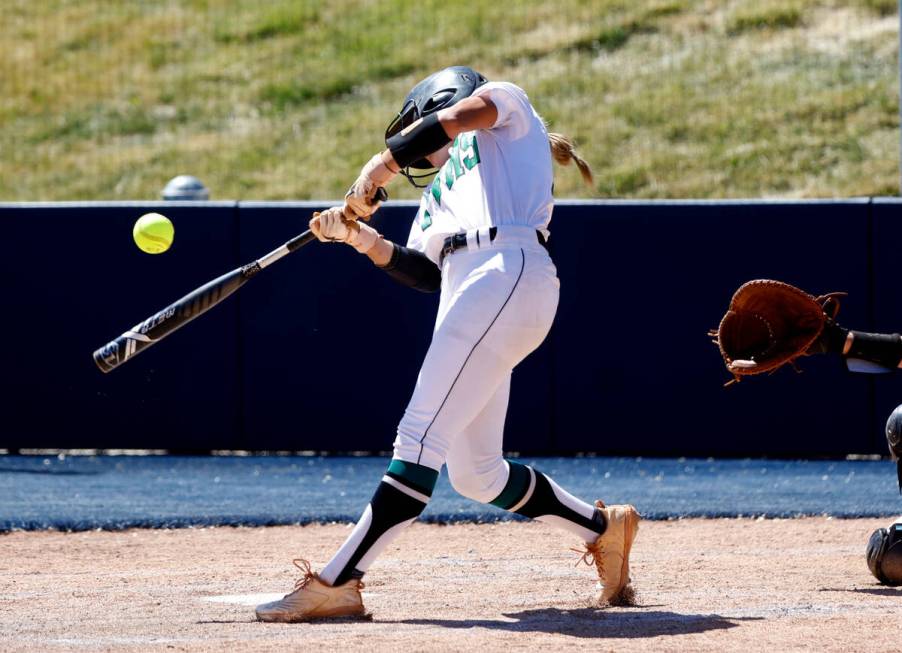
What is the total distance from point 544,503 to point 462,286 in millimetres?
810

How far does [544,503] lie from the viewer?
183 inches

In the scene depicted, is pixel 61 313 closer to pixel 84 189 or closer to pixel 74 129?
pixel 84 189

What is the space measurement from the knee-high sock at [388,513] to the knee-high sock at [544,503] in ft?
1.31

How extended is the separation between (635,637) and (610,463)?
13.9 feet

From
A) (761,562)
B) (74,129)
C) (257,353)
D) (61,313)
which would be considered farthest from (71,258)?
(74,129)

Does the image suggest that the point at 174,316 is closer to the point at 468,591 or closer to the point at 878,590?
the point at 468,591

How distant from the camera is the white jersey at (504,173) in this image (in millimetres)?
4332

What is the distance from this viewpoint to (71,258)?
339 inches

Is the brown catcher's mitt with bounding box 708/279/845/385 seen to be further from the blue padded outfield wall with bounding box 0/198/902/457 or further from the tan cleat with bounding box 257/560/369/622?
the blue padded outfield wall with bounding box 0/198/902/457

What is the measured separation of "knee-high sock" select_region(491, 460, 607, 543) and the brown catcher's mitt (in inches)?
27.3

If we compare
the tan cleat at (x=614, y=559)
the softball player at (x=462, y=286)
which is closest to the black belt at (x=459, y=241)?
the softball player at (x=462, y=286)

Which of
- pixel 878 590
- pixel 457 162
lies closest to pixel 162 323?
pixel 457 162

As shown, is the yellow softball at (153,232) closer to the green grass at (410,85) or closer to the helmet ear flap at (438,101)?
the helmet ear flap at (438,101)

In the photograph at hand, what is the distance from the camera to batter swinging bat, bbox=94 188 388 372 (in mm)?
4771
